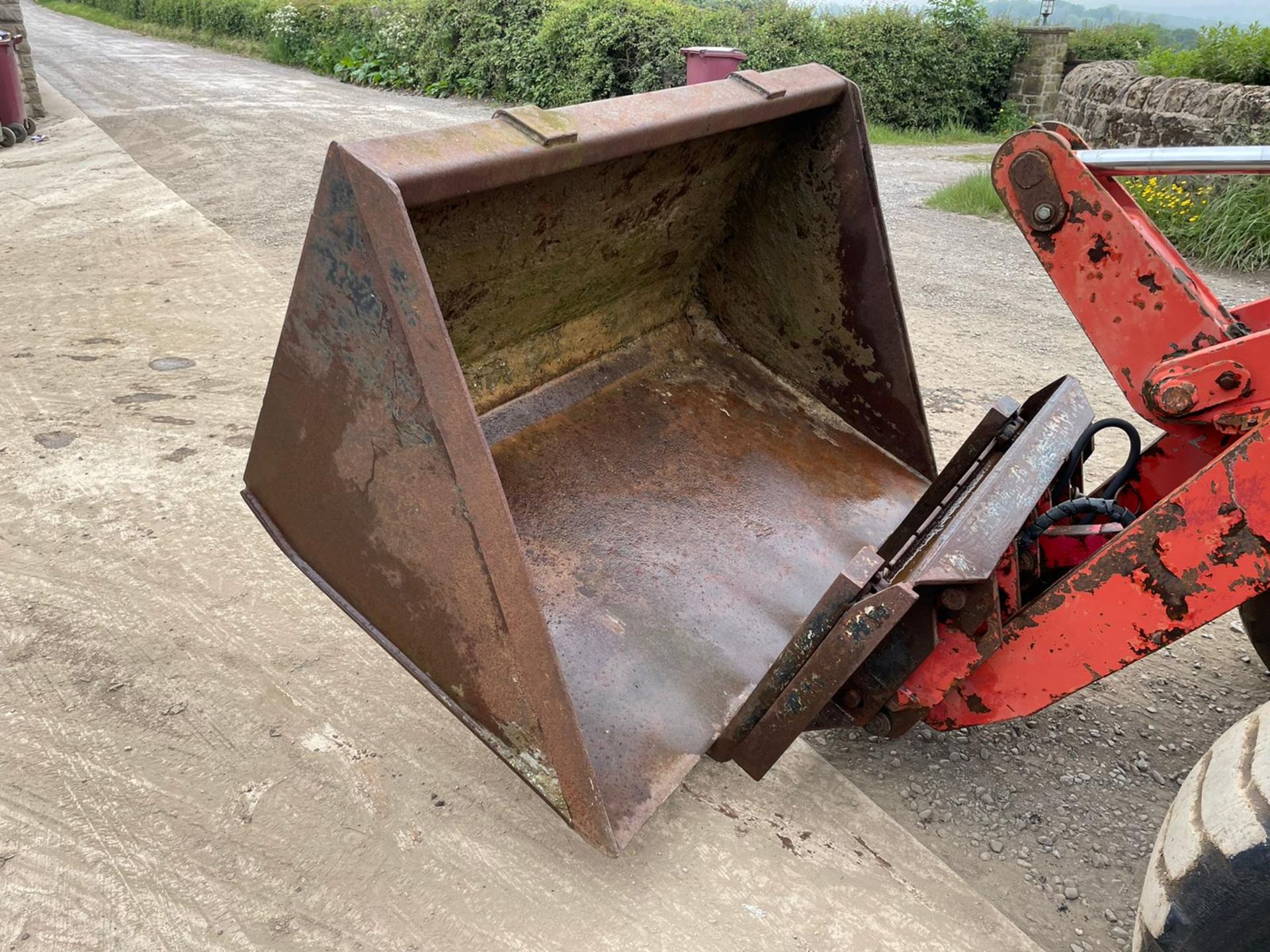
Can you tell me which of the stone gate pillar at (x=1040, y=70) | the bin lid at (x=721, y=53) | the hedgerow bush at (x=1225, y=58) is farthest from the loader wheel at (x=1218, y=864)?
the stone gate pillar at (x=1040, y=70)

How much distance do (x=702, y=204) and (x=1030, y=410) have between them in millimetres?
→ 1058

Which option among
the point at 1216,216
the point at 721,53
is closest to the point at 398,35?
the point at 721,53

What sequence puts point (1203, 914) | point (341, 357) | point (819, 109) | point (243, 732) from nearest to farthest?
point (1203, 914), point (341, 357), point (243, 732), point (819, 109)

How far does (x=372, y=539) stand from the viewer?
73.2 inches

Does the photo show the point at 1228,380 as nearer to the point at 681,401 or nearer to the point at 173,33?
the point at 681,401

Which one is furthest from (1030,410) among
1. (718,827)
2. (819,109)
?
(718,827)

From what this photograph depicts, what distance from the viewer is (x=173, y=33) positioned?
2305 centimetres

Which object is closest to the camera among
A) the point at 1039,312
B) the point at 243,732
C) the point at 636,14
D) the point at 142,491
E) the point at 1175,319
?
the point at 1175,319

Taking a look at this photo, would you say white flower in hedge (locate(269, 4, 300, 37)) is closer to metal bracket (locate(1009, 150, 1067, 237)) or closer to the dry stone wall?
the dry stone wall

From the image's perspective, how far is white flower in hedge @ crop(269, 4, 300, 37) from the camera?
60.6 feet

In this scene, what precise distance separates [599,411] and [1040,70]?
1379 centimetres

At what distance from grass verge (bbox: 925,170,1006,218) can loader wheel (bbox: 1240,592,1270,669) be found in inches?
241

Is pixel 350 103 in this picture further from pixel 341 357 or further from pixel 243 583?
pixel 341 357

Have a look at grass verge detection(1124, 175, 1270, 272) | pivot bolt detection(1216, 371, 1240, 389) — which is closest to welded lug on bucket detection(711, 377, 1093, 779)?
pivot bolt detection(1216, 371, 1240, 389)
